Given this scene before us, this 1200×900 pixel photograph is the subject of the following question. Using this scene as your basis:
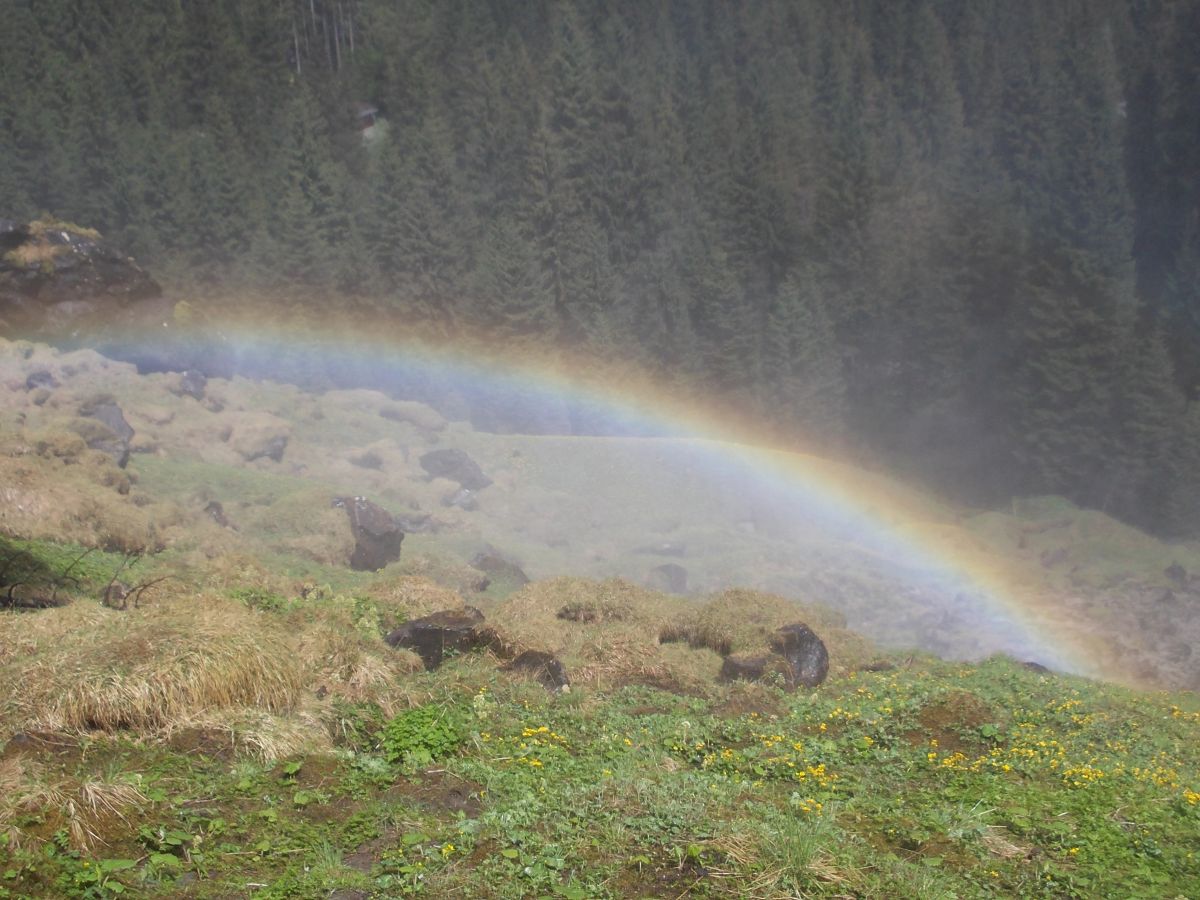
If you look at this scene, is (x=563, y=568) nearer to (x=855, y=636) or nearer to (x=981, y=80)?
(x=855, y=636)

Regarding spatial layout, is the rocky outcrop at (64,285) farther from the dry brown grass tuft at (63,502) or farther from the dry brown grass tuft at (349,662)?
the dry brown grass tuft at (349,662)

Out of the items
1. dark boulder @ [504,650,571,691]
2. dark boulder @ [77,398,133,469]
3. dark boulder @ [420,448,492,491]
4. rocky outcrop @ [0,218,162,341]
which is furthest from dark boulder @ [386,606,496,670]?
rocky outcrop @ [0,218,162,341]

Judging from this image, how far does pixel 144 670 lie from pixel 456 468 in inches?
1043

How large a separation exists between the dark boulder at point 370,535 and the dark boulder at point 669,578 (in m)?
7.55

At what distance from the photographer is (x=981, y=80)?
194 ft

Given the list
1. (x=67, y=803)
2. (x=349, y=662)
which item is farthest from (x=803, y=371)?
(x=67, y=803)

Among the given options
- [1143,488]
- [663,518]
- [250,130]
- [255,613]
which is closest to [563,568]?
[663,518]

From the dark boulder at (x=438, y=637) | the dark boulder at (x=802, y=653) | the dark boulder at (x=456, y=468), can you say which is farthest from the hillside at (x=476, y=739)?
the dark boulder at (x=456, y=468)

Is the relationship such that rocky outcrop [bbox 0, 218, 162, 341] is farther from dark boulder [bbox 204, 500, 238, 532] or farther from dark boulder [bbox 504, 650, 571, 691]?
dark boulder [bbox 504, 650, 571, 691]

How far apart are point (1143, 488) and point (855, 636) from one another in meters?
28.5

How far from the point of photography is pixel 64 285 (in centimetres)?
3781

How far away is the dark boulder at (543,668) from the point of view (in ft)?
38.7

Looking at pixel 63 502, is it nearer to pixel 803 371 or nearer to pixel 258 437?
pixel 258 437

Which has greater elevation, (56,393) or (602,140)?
(602,140)
